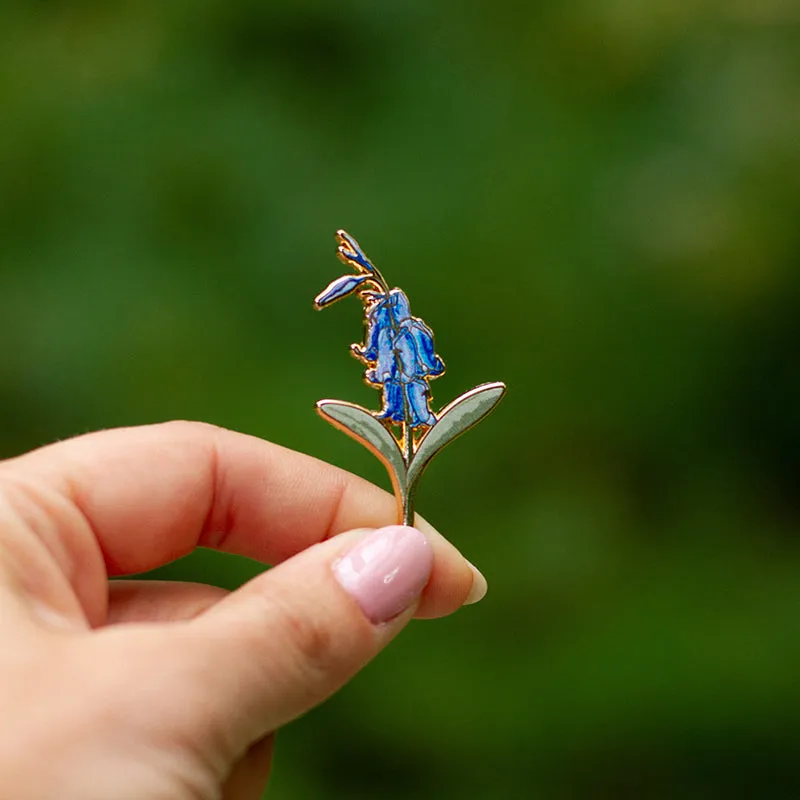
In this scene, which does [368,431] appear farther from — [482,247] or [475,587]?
[482,247]

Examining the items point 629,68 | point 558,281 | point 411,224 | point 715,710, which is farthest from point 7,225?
point 715,710

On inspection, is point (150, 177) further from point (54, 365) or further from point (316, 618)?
point (316, 618)

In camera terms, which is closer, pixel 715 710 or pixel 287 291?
pixel 715 710

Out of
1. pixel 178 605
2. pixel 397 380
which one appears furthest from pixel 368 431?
pixel 178 605

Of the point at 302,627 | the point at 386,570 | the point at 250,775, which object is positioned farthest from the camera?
the point at 250,775

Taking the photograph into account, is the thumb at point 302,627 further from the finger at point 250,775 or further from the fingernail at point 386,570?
the finger at point 250,775

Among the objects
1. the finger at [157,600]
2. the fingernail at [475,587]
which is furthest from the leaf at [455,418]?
the finger at [157,600]
